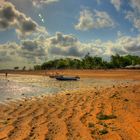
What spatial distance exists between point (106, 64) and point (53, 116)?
151427 mm

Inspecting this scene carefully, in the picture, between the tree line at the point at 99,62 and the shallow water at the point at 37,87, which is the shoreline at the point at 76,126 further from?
the tree line at the point at 99,62

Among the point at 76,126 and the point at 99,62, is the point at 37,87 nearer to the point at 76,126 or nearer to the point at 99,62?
the point at 76,126

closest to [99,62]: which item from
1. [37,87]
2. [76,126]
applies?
[37,87]

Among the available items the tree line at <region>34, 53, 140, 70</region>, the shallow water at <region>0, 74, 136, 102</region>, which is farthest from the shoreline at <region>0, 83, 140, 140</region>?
the tree line at <region>34, 53, 140, 70</region>

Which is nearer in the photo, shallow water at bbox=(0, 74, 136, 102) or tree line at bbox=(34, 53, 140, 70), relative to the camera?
shallow water at bbox=(0, 74, 136, 102)

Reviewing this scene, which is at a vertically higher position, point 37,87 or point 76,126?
point 76,126

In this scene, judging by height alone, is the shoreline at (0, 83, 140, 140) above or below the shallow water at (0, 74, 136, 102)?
above

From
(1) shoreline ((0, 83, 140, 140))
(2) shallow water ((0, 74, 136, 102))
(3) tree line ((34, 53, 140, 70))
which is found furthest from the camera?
Result: (3) tree line ((34, 53, 140, 70))

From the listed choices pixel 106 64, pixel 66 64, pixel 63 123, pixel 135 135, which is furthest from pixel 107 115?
pixel 66 64

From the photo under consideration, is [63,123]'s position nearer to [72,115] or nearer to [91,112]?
[72,115]

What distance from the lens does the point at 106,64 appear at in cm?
16175

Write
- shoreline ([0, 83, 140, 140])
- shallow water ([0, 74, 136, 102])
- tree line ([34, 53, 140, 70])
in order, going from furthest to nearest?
tree line ([34, 53, 140, 70]), shallow water ([0, 74, 136, 102]), shoreline ([0, 83, 140, 140])

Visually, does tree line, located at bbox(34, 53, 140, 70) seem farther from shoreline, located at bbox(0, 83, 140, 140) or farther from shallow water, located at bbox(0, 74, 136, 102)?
shoreline, located at bbox(0, 83, 140, 140)

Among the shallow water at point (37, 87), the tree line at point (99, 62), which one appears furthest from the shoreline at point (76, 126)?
the tree line at point (99, 62)
